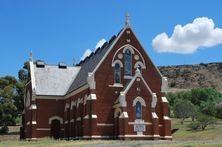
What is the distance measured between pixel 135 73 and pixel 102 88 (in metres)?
4.46

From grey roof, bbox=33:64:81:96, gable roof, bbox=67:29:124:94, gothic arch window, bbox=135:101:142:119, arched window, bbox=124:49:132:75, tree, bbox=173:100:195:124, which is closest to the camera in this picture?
gothic arch window, bbox=135:101:142:119

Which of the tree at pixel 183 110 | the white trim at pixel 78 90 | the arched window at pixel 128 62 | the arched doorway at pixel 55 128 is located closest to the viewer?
the white trim at pixel 78 90

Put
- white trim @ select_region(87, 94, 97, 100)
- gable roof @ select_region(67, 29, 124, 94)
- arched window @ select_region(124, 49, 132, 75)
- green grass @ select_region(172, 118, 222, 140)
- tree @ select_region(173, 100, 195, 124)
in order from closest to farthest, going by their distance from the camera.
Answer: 1. white trim @ select_region(87, 94, 97, 100)
2. arched window @ select_region(124, 49, 132, 75)
3. gable roof @ select_region(67, 29, 124, 94)
4. green grass @ select_region(172, 118, 222, 140)
5. tree @ select_region(173, 100, 195, 124)

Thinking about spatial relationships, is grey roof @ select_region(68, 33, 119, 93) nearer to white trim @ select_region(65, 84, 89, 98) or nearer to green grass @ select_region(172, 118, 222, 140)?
white trim @ select_region(65, 84, 89, 98)

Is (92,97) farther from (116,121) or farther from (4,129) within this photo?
(4,129)

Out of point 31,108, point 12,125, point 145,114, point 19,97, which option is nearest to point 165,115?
point 145,114

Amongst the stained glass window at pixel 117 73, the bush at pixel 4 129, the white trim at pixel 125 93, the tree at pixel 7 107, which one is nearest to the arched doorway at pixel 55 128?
the stained glass window at pixel 117 73

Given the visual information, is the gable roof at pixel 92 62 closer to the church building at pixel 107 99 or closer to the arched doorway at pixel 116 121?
the church building at pixel 107 99

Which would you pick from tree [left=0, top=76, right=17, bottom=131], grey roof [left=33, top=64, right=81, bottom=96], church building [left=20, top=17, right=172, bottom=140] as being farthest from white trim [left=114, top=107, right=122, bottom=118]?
tree [left=0, top=76, right=17, bottom=131]

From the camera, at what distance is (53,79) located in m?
64.2

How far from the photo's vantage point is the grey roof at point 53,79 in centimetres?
6234

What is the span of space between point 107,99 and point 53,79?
14276 mm

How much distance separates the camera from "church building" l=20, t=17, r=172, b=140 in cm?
5059

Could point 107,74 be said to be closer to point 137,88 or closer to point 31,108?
point 137,88
